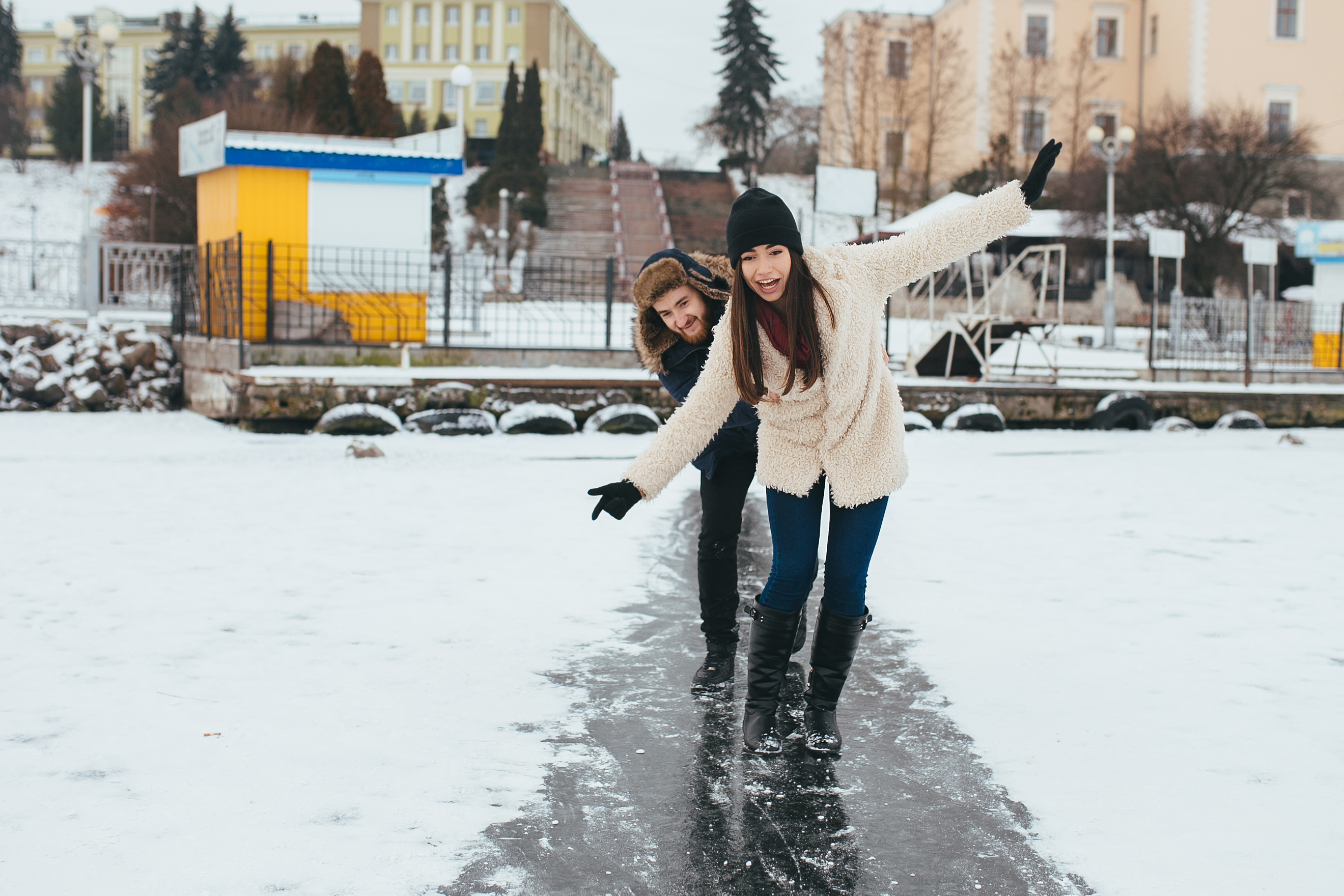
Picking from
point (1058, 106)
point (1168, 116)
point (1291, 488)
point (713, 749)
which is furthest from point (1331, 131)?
point (713, 749)

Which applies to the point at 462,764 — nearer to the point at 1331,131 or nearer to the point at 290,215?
the point at 290,215

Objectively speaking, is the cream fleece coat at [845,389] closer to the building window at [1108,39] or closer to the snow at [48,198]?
the building window at [1108,39]

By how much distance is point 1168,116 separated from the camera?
3306 centimetres

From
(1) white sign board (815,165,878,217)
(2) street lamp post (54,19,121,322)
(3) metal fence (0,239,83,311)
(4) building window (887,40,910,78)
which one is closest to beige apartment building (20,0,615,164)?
(4) building window (887,40,910,78)

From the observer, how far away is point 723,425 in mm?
3309

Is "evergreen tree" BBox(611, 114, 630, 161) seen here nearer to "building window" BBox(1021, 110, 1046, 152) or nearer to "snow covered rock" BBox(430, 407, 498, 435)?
"building window" BBox(1021, 110, 1046, 152)

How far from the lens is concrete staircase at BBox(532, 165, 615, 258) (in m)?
34.9

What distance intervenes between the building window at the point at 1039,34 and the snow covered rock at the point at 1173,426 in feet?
116

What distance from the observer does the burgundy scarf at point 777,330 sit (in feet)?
9.29

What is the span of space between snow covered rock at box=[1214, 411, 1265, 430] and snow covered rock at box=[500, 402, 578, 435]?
804cm

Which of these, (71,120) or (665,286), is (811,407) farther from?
(71,120)

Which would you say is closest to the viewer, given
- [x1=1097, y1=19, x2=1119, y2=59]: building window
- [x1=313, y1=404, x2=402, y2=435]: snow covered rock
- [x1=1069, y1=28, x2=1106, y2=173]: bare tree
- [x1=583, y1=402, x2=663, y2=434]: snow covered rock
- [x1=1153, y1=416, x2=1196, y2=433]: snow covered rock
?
[x1=313, y1=404, x2=402, y2=435]: snow covered rock

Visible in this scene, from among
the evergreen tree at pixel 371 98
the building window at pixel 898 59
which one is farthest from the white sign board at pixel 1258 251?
the evergreen tree at pixel 371 98

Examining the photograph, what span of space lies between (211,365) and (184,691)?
10196 mm
